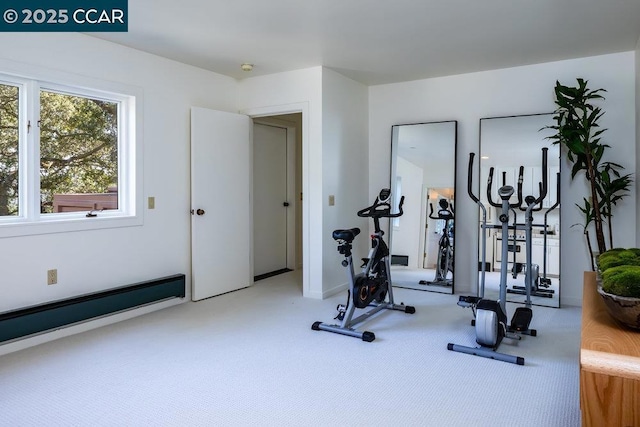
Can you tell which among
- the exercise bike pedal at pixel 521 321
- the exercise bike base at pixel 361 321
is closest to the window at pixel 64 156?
the exercise bike base at pixel 361 321

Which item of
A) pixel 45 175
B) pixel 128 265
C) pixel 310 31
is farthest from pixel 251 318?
pixel 310 31

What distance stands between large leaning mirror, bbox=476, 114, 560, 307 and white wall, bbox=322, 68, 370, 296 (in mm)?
1346

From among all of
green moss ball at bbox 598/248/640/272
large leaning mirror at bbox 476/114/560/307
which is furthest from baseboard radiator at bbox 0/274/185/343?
green moss ball at bbox 598/248/640/272

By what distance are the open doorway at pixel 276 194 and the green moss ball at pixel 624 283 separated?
188 inches

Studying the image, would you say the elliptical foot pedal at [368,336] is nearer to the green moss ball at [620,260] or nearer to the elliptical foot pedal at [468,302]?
the elliptical foot pedal at [468,302]

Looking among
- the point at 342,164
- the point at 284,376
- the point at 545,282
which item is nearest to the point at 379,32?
the point at 342,164

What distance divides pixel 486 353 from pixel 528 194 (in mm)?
2093

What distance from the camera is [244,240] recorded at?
5.01m

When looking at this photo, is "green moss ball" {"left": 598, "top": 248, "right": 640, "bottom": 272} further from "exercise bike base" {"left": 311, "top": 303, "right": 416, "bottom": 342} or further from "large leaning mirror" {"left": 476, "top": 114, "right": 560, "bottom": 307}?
"large leaning mirror" {"left": 476, "top": 114, "right": 560, "bottom": 307}

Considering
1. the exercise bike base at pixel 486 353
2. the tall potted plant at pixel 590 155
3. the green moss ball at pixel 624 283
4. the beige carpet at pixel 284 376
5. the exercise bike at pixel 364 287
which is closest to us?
the green moss ball at pixel 624 283

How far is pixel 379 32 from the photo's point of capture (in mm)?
3529

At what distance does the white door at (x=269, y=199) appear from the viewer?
18.9 ft

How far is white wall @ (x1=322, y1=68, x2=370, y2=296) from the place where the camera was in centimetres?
464

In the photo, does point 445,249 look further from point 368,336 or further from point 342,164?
point 368,336
